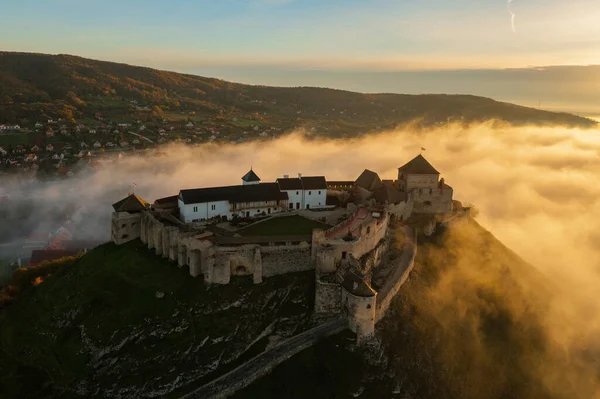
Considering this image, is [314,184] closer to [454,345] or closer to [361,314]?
[361,314]

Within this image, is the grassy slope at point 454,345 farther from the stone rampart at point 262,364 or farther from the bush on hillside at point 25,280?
the bush on hillside at point 25,280

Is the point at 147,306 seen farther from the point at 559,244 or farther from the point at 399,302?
the point at 559,244

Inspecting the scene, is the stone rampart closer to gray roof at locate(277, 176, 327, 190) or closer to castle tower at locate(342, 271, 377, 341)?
castle tower at locate(342, 271, 377, 341)

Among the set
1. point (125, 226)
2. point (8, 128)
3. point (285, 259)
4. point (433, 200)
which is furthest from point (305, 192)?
point (8, 128)

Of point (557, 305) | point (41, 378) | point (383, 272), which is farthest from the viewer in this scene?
point (557, 305)

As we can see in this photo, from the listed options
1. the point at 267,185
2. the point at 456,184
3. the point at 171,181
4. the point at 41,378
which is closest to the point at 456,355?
the point at 267,185

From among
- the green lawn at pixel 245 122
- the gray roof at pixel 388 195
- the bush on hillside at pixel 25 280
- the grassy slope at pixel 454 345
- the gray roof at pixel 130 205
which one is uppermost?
the gray roof at pixel 388 195

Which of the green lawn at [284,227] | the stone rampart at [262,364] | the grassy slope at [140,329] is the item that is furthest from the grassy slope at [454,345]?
the green lawn at [284,227]

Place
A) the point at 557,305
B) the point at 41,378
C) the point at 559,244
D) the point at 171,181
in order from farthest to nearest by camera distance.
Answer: the point at 559,244, the point at 171,181, the point at 557,305, the point at 41,378
